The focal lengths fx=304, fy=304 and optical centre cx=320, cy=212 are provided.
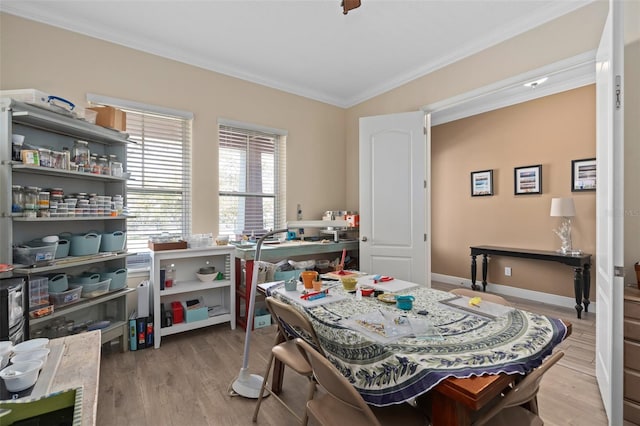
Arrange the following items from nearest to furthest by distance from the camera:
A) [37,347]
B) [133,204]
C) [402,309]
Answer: [37,347] → [402,309] → [133,204]

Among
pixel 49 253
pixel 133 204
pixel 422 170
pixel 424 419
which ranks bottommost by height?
pixel 424 419

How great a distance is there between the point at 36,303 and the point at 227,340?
1.55 metres

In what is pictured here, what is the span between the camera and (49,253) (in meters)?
2.24

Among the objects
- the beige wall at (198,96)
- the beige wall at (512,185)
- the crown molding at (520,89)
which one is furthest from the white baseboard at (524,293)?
the crown molding at (520,89)

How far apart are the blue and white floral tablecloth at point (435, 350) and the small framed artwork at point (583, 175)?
3.36 metres

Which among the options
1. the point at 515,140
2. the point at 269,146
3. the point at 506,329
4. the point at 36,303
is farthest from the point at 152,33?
the point at 515,140

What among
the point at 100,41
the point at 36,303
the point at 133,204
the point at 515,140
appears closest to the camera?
the point at 36,303

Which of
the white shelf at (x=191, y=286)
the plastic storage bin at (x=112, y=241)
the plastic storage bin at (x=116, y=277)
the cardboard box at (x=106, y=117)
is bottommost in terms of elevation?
the white shelf at (x=191, y=286)

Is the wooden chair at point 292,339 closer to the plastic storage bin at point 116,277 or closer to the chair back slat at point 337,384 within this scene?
the chair back slat at point 337,384

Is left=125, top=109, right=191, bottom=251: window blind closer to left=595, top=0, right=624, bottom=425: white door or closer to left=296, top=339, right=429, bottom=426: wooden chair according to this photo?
left=296, top=339, right=429, bottom=426: wooden chair

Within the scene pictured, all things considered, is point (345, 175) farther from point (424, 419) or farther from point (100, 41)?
point (424, 419)

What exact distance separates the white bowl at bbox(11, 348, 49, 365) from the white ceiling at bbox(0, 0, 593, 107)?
272 cm

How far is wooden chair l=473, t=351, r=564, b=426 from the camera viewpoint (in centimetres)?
112

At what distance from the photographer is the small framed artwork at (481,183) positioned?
4797 mm
